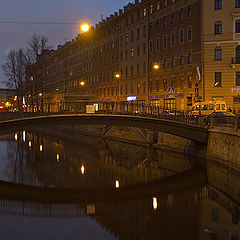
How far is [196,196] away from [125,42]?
45996 millimetres

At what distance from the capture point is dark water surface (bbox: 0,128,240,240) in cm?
1524

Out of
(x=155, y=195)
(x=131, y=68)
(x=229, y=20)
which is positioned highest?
(x=229, y=20)

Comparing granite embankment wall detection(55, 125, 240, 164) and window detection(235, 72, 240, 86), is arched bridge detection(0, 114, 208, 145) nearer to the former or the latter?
granite embankment wall detection(55, 125, 240, 164)

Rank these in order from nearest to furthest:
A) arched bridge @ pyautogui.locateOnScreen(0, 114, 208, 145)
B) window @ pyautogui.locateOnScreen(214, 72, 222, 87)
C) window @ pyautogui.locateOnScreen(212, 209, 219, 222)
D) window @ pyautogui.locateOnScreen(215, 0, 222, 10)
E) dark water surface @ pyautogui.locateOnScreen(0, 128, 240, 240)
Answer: dark water surface @ pyautogui.locateOnScreen(0, 128, 240, 240) → window @ pyautogui.locateOnScreen(212, 209, 219, 222) → arched bridge @ pyautogui.locateOnScreen(0, 114, 208, 145) → window @ pyautogui.locateOnScreen(215, 0, 222, 10) → window @ pyautogui.locateOnScreen(214, 72, 222, 87)

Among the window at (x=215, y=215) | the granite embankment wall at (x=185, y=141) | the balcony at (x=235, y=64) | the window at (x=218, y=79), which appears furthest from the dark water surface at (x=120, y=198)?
the balcony at (x=235, y=64)

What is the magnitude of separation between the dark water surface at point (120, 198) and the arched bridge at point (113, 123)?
259 centimetres

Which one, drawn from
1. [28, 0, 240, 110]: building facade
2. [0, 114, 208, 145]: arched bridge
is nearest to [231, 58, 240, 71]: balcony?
[28, 0, 240, 110]: building facade

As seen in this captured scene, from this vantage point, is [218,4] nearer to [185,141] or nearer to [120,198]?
[185,141]

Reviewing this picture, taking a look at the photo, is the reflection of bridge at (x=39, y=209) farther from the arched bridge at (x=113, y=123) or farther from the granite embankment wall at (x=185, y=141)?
the granite embankment wall at (x=185, y=141)

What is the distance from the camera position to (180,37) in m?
48.5

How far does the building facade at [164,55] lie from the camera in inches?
1681

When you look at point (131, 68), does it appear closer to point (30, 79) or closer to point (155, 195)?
point (30, 79)

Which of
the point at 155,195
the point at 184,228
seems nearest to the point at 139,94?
the point at 155,195

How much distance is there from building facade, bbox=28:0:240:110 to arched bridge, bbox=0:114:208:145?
1.67m
